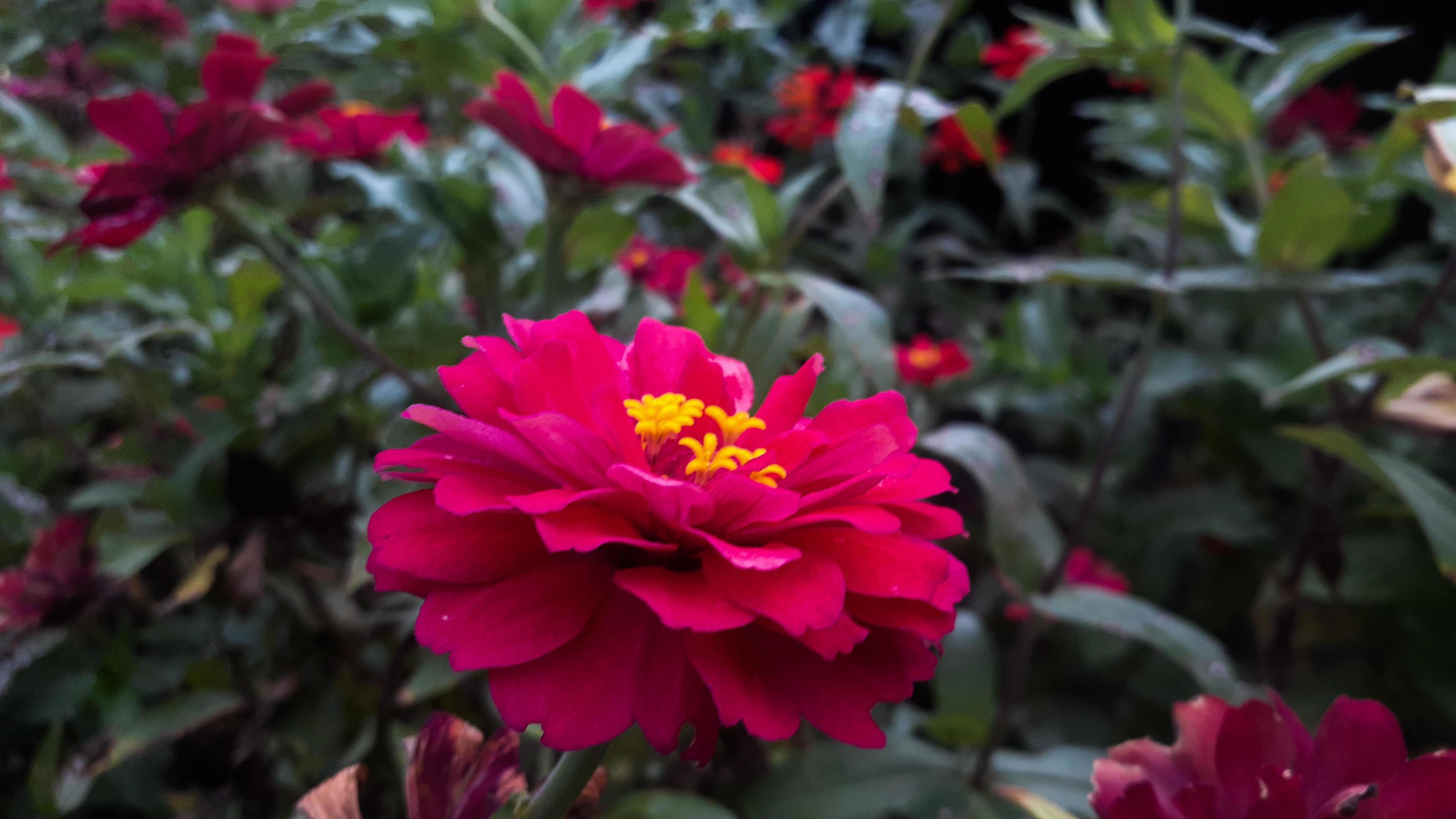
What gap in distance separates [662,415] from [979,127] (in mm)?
332

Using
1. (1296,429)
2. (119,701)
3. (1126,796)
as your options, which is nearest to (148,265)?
(119,701)

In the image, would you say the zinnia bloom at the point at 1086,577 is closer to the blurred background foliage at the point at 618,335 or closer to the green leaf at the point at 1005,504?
the blurred background foliage at the point at 618,335

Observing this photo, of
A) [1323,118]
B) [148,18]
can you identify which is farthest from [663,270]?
[1323,118]

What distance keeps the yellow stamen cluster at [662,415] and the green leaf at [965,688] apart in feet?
0.99

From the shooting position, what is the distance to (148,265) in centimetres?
51

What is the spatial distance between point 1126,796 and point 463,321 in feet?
1.56

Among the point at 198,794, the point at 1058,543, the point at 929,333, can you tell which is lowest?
the point at 929,333

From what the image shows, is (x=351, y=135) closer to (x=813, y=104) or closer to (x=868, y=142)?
(x=868, y=142)

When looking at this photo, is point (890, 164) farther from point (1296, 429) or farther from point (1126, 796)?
point (1126, 796)

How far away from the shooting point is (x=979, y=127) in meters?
0.47

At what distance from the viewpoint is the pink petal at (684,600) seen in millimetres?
165

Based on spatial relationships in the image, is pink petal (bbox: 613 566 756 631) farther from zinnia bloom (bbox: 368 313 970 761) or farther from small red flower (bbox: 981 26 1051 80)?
small red flower (bbox: 981 26 1051 80)

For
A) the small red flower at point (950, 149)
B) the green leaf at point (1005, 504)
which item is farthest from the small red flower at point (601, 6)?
the green leaf at point (1005, 504)

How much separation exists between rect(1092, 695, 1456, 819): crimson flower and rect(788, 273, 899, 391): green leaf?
0.20 metres
